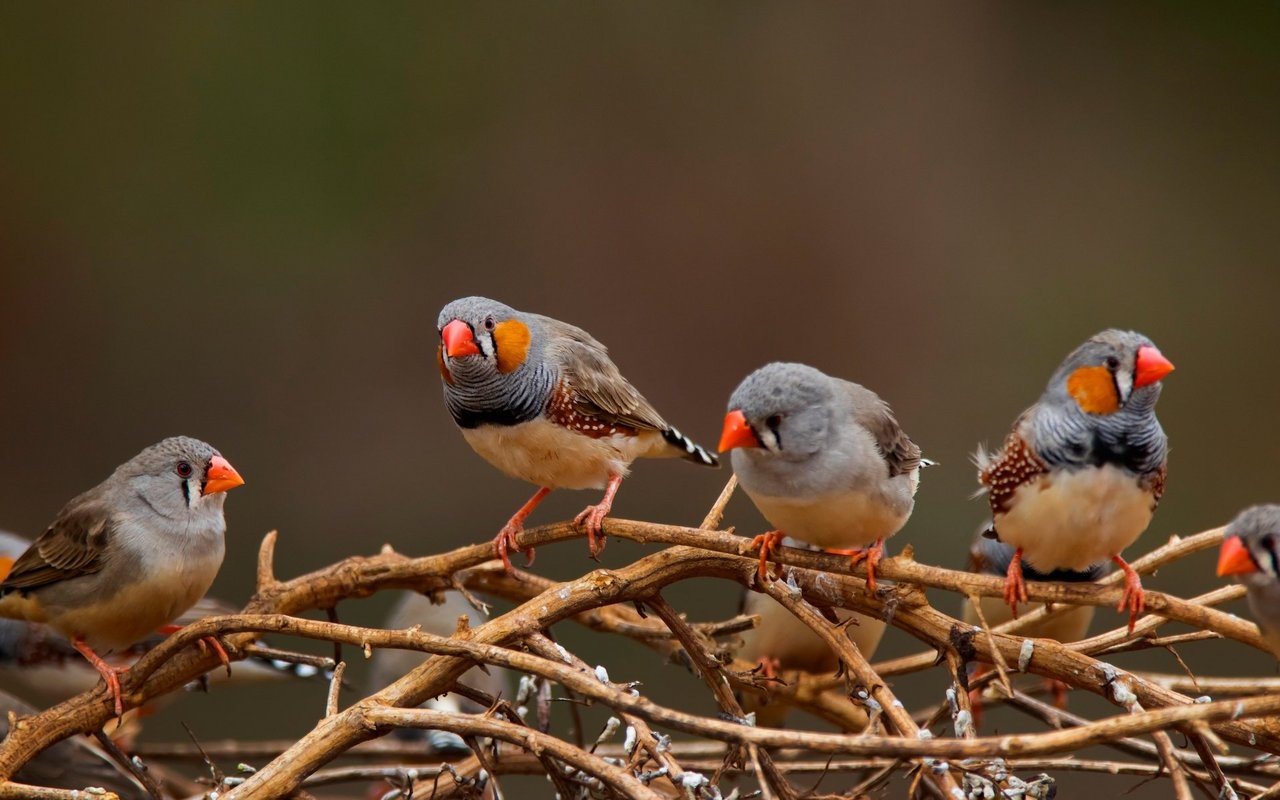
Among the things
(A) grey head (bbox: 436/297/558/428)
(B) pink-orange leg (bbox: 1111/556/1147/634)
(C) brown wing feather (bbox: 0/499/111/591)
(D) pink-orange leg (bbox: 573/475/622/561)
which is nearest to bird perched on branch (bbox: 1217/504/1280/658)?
(B) pink-orange leg (bbox: 1111/556/1147/634)

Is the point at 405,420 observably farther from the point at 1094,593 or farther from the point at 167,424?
the point at 1094,593

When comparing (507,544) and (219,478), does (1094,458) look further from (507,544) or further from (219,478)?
(219,478)

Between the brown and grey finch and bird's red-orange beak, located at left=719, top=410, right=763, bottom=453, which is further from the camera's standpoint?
the brown and grey finch

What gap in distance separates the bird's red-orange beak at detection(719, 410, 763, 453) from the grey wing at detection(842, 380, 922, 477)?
0.22 metres

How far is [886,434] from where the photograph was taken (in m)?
2.48

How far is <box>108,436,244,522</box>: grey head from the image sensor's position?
2732mm

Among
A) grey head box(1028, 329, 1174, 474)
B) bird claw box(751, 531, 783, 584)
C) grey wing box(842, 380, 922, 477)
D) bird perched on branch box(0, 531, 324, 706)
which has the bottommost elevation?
bird perched on branch box(0, 531, 324, 706)

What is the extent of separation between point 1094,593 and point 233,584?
4.51 m

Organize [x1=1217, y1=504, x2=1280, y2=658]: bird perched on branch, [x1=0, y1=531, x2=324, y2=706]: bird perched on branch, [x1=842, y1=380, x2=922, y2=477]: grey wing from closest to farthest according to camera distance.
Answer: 1. [x1=1217, y1=504, x2=1280, y2=658]: bird perched on branch
2. [x1=842, y1=380, x2=922, y2=477]: grey wing
3. [x1=0, y1=531, x2=324, y2=706]: bird perched on branch

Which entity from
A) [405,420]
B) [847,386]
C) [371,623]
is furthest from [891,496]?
[405,420]

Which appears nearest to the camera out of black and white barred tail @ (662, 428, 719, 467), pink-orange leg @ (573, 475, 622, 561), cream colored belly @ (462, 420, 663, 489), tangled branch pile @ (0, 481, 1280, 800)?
tangled branch pile @ (0, 481, 1280, 800)

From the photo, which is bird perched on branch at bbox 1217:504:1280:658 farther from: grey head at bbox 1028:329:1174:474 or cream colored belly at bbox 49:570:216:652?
cream colored belly at bbox 49:570:216:652

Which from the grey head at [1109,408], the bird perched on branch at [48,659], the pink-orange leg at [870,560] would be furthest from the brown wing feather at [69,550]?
the grey head at [1109,408]

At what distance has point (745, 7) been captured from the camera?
23.7 ft
